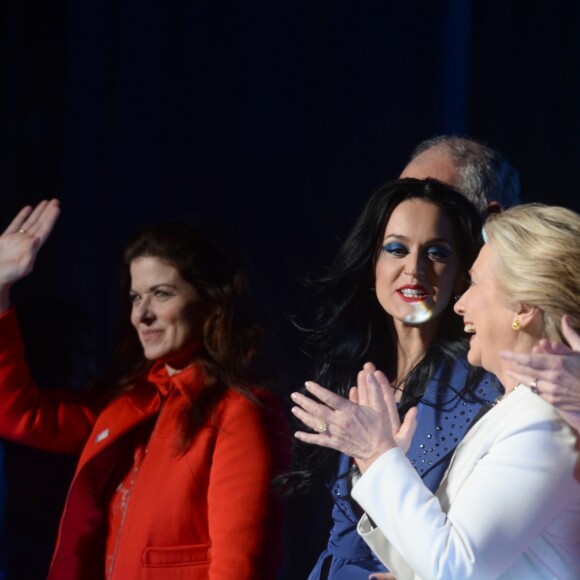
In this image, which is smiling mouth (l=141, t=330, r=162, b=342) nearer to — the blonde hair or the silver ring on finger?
the silver ring on finger

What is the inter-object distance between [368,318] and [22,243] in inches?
36.9

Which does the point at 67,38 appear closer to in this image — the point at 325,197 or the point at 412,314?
the point at 325,197

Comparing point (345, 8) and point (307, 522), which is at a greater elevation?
point (345, 8)

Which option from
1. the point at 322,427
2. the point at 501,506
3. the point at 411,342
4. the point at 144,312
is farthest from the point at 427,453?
the point at 144,312

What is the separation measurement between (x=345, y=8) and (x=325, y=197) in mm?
577

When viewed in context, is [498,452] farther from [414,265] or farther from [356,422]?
[414,265]

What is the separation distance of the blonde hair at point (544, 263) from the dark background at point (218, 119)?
130cm

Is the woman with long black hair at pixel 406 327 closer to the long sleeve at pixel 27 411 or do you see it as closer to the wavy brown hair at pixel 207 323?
the wavy brown hair at pixel 207 323

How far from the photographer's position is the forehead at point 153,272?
9.05 ft

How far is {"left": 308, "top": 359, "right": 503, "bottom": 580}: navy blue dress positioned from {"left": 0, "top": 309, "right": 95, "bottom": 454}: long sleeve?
2.60ft

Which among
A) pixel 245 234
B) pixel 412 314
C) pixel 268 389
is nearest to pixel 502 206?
pixel 412 314

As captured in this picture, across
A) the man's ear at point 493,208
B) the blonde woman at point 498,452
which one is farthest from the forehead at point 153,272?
the blonde woman at point 498,452

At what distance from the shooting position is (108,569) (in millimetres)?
2600

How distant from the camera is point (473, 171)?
2740mm
